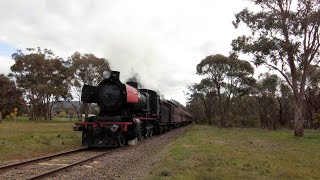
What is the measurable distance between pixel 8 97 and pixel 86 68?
79.9 ft

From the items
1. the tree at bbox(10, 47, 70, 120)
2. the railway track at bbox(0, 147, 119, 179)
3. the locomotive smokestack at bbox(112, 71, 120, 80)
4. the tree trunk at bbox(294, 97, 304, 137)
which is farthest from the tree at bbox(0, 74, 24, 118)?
the railway track at bbox(0, 147, 119, 179)

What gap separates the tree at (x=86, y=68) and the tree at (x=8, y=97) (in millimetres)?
18243

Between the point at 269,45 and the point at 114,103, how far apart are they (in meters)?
18.4

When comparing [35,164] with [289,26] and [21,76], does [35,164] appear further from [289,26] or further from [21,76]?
[21,76]

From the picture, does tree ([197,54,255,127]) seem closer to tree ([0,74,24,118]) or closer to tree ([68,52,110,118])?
tree ([68,52,110,118])

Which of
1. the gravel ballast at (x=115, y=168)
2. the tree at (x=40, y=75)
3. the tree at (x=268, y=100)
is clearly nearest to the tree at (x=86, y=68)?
the tree at (x=40, y=75)

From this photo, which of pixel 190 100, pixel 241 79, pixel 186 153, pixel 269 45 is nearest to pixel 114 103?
pixel 186 153

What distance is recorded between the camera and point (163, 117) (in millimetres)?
36938

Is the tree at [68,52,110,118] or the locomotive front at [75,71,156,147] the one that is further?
the tree at [68,52,110,118]

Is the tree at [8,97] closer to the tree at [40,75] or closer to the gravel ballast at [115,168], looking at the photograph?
the tree at [40,75]

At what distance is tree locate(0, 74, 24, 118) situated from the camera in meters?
79.4

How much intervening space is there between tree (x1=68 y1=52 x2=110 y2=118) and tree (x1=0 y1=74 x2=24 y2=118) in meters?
18.2

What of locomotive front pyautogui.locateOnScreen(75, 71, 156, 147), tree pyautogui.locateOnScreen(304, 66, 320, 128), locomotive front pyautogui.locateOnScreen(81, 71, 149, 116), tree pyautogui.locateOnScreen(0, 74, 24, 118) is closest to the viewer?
locomotive front pyautogui.locateOnScreen(75, 71, 156, 147)

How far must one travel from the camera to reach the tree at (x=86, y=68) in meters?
67.2
